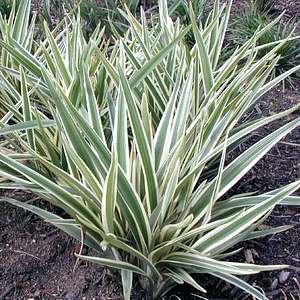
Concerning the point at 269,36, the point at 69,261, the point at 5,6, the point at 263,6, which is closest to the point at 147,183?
the point at 69,261

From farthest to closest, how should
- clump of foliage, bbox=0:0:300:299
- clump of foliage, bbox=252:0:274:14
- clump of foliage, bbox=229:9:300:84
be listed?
1. clump of foliage, bbox=252:0:274:14
2. clump of foliage, bbox=229:9:300:84
3. clump of foliage, bbox=0:0:300:299

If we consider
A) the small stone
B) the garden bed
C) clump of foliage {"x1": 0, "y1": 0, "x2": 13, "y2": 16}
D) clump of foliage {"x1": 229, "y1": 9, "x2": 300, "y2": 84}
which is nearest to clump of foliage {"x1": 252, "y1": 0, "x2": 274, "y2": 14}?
clump of foliage {"x1": 229, "y1": 9, "x2": 300, "y2": 84}

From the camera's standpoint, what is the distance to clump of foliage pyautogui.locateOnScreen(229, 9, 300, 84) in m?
3.06

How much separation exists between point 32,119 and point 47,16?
1.61m

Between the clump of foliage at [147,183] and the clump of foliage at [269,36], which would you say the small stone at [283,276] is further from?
the clump of foliage at [269,36]

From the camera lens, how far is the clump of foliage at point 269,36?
10.0 feet

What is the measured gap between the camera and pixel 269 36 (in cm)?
314

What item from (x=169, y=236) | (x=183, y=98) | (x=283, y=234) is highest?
(x=183, y=98)

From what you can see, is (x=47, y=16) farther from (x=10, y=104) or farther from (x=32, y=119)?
(x=32, y=119)

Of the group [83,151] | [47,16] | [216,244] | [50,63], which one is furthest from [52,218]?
[47,16]

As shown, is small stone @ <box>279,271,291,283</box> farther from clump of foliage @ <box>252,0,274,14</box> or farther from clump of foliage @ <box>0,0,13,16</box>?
clump of foliage @ <box>0,0,13,16</box>

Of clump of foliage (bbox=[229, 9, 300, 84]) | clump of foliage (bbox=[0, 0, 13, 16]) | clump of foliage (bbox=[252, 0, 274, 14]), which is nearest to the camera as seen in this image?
clump of foliage (bbox=[229, 9, 300, 84])

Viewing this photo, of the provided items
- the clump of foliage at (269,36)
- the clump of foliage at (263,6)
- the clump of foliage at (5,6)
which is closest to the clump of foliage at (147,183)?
the clump of foliage at (269,36)

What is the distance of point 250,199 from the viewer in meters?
1.70
